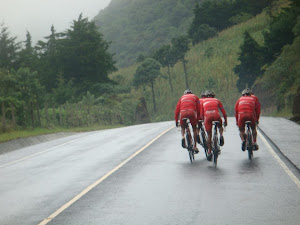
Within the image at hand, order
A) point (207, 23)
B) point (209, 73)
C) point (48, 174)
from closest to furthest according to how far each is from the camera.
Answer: point (48, 174)
point (209, 73)
point (207, 23)

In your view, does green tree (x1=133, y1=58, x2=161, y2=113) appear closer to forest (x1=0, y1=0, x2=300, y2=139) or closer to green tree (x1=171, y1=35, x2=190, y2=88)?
forest (x1=0, y1=0, x2=300, y2=139)

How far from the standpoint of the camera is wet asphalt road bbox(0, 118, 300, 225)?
7.50m

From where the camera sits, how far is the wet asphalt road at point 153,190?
750cm

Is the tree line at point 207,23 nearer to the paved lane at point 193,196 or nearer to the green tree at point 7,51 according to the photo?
the green tree at point 7,51

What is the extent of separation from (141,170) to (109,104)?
135 ft

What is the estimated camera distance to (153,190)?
31.8 feet

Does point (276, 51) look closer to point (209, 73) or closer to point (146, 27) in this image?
point (209, 73)

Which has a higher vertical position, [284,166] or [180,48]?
[180,48]

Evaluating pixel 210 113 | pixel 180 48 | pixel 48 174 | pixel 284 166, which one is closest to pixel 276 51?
pixel 210 113

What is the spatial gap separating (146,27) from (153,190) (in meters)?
156

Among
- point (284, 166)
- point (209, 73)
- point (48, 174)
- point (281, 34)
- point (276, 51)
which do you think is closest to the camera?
point (284, 166)

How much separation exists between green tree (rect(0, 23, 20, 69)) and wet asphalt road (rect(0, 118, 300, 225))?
6034cm

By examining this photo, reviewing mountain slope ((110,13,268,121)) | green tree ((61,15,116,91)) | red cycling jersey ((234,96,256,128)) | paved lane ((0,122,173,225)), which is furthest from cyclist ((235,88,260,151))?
green tree ((61,15,116,91))

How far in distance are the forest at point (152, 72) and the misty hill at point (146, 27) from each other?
139ft
